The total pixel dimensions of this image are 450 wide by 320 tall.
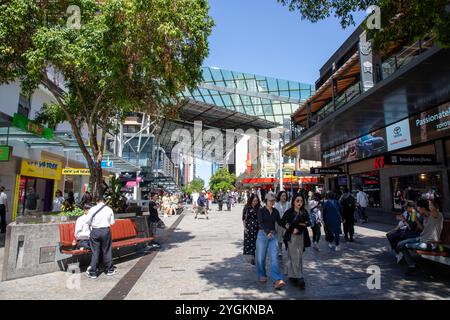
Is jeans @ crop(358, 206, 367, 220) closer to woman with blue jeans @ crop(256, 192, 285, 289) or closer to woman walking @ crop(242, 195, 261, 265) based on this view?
woman walking @ crop(242, 195, 261, 265)

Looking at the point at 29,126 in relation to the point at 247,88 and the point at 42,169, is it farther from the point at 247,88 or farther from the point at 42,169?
the point at 247,88

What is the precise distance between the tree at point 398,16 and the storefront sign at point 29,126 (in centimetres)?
858

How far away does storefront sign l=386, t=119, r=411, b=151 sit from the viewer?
50.0 feet

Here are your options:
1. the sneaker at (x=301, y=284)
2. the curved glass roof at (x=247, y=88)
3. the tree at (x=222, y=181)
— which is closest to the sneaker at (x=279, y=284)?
the sneaker at (x=301, y=284)

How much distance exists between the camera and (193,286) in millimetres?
5539

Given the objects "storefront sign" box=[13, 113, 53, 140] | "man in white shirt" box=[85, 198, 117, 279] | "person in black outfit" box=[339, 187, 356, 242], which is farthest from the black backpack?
"storefront sign" box=[13, 113, 53, 140]

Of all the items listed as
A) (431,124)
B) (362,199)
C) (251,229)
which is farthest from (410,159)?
(251,229)

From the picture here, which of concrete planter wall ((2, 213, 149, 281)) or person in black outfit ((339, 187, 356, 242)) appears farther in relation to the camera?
person in black outfit ((339, 187, 356, 242))

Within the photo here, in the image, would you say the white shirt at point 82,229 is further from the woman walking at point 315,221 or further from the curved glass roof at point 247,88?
the curved glass roof at point 247,88

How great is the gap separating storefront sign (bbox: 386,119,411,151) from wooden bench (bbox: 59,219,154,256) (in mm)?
13097

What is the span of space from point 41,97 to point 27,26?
11.5 metres

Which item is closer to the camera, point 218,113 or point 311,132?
point 311,132
